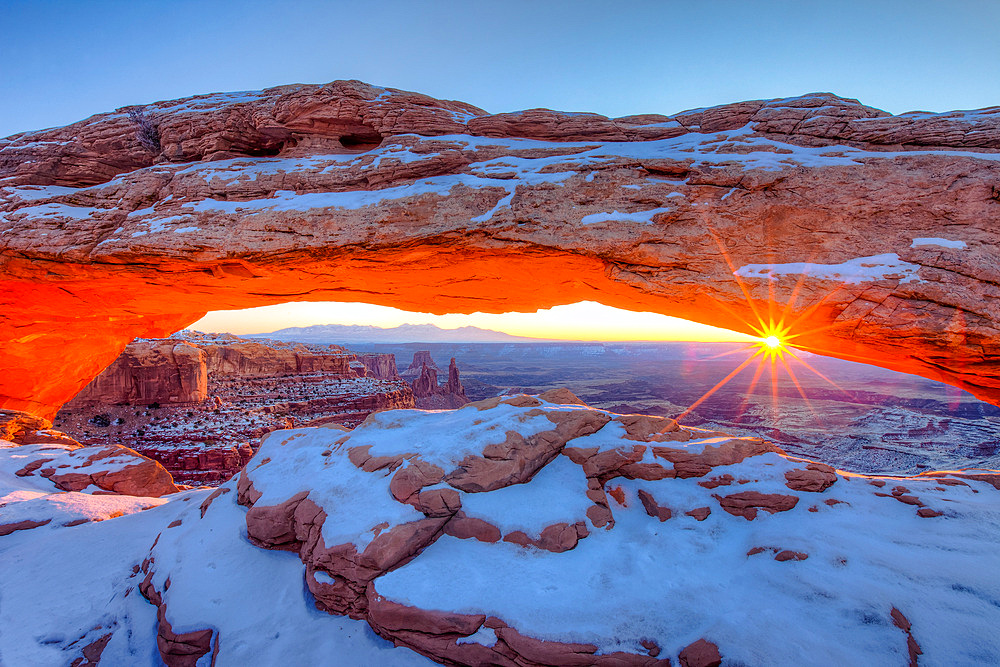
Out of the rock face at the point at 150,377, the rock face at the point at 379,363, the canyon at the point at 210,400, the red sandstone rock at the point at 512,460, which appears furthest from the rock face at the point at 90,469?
the rock face at the point at 379,363

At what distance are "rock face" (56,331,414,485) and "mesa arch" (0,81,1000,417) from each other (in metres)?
9.23

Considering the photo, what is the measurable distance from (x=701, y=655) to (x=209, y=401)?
108 feet

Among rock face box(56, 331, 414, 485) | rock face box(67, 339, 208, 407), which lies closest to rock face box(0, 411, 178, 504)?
rock face box(56, 331, 414, 485)

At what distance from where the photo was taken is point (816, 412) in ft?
165

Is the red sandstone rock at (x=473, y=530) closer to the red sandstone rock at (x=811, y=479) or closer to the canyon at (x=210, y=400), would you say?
the red sandstone rock at (x=811, y=479)

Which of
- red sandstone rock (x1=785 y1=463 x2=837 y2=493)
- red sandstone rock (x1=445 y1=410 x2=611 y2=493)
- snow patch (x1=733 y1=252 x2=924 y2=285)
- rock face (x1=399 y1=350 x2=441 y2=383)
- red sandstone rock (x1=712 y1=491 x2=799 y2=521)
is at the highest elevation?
snow patch (x1=733 y1=252 x2=924 y2=285)

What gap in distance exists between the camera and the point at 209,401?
26.9m

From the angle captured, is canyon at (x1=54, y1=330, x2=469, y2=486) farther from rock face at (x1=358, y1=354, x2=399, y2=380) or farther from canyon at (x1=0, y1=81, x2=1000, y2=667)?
rock face at (x1=358, y1=354, x2=399, y2=380)

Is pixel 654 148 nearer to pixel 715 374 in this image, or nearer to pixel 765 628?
pixel 765 628

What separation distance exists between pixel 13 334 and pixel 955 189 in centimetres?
2485

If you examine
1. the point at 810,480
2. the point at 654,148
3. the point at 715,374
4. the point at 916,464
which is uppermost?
the point at 654,148

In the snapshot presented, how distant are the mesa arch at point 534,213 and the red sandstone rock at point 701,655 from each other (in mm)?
5973

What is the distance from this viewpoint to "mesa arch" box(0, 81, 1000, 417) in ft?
22.3

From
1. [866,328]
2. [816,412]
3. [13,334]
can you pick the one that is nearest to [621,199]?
[866,328]
